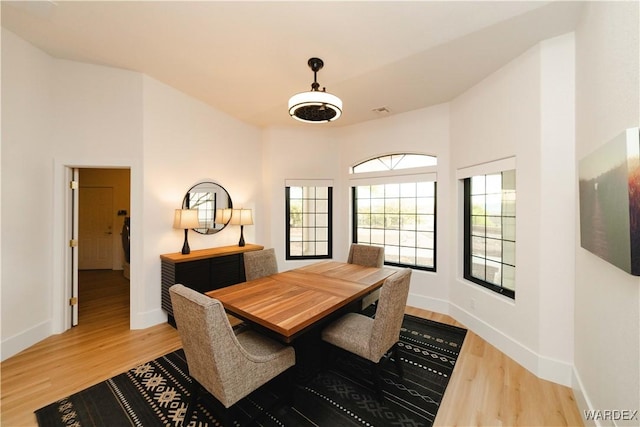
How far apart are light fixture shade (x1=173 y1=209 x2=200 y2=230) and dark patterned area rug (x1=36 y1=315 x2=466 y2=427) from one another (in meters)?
1.49

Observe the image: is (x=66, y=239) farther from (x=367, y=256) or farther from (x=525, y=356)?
(x=525, y=356)

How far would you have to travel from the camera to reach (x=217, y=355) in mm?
1375

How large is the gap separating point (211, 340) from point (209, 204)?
282 cm

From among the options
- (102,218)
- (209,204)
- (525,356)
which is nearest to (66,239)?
(209,204)

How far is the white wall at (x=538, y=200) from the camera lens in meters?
2.14

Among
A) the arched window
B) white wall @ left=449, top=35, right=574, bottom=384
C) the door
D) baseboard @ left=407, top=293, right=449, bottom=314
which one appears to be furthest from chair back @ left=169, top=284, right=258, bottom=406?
the door

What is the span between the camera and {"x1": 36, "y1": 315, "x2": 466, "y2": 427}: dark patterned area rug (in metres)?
1.72

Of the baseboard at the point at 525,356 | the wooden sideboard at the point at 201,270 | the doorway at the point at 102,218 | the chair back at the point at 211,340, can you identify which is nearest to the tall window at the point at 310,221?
the wooden sideboard at the point at 201,270

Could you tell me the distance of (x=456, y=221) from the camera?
338 centimetres

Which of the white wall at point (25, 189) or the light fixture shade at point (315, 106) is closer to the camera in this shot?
the light fixture shade at point (315, 106)

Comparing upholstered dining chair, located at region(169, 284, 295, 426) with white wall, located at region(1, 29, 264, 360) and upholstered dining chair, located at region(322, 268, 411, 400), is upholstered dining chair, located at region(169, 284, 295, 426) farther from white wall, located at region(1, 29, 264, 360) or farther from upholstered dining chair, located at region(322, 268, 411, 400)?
white wall, located at region(1, 29, 264, 360)

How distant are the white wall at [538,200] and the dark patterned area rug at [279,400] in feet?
2.61

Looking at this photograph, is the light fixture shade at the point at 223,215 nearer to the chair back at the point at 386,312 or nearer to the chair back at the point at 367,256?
the chair back at the point at 367,256

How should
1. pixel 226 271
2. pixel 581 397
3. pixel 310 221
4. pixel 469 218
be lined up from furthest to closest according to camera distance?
pixel 310 221, pixel 226 271, pixel 469 218, pixel 581 397
